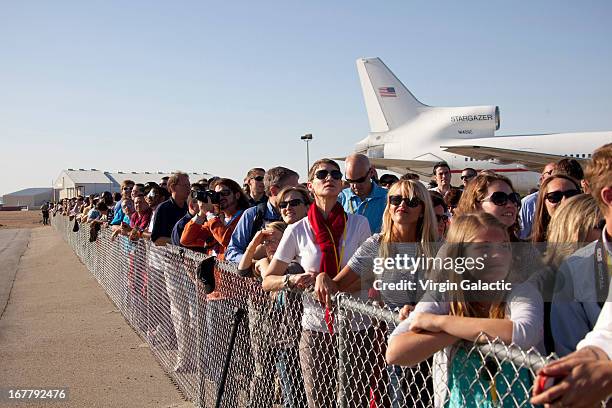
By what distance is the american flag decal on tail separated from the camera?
3378 centimetres

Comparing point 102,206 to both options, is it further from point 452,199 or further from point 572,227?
point 572,227

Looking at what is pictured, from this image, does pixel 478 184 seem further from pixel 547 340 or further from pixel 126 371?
pixel 126 371

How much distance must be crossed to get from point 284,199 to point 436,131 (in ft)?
91.8

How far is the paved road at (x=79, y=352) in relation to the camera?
5633 millimetres

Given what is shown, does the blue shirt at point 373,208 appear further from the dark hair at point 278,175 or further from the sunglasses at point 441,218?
the sunglasses at point 441,218

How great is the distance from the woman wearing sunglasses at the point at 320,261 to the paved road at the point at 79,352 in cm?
217

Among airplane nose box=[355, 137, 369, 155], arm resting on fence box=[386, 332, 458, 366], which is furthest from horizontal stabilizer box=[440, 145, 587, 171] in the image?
arm resting on fence box=[386, 332, 458, 366]

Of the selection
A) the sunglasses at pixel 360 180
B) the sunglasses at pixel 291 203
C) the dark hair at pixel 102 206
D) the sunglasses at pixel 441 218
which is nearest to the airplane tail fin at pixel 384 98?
the dark hair at pixel 102 206

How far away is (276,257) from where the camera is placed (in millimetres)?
3781

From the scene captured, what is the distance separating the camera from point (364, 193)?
17.9 ft

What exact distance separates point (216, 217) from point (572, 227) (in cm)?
358

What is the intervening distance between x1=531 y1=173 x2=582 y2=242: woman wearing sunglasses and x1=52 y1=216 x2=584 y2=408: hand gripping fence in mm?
1167

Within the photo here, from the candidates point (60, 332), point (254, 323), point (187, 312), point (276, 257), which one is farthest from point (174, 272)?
point (60, 332)

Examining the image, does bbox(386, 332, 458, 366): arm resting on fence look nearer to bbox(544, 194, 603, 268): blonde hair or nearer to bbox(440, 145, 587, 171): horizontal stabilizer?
bbox(544, 194, 603, 268): blonde hair
